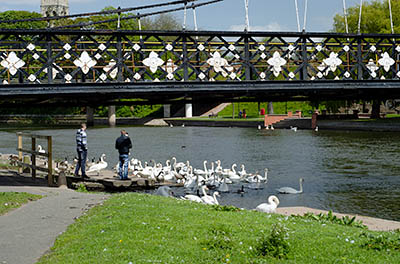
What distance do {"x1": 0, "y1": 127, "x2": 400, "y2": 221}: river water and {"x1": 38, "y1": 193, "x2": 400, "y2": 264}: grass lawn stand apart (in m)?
11.0

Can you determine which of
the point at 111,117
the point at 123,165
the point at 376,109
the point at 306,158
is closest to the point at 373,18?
the point at 376,109

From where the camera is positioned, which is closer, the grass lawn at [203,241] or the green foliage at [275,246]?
the grass lawn at [203,241]

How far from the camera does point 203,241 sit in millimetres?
10727

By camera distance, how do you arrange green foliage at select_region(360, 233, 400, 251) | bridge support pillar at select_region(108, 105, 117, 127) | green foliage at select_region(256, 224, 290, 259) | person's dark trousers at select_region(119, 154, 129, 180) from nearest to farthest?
green foliage at select_region(256, 224, 290, 259), green foliage at select_region(360, 233, 400, 251), person's dark trousers at select_region(119, 154, 129, 180), bridge support pillar at select_region(108, 105, 117, 127)

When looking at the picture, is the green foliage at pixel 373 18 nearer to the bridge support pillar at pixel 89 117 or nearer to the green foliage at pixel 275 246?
the bridge support pillar at pixel 89 117

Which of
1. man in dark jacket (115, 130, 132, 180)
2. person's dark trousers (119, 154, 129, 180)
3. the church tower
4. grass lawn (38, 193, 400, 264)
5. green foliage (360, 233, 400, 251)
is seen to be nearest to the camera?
grass lawn (38, 193, 400, 264)

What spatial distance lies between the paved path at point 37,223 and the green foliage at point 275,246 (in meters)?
3.65

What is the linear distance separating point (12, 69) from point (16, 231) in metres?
9.54

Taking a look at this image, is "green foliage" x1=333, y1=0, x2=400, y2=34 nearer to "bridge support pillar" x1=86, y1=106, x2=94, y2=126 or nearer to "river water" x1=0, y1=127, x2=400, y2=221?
"river water" x1=0, y1=127, x2=400, y2=221

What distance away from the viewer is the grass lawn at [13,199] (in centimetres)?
1540

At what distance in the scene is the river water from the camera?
26.1 meters

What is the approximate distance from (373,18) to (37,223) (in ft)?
210

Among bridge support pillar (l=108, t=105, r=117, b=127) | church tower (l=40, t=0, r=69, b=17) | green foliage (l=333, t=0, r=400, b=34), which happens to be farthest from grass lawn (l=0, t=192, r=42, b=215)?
church tower (l=40, t=0, r=69, b=17)

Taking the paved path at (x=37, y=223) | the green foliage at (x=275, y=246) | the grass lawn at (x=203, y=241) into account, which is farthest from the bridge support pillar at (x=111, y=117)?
the green foliage at (x=275, y=246)
